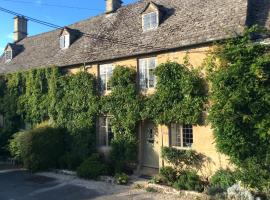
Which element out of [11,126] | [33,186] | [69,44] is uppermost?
[69,44]

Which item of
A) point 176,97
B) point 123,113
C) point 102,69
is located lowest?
point 123,113

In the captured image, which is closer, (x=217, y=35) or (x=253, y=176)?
(x=253, y=176)

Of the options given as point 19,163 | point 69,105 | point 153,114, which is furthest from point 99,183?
point 19,163

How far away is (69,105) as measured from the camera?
21047 mm

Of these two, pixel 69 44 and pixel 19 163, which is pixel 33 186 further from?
pixel 69 44

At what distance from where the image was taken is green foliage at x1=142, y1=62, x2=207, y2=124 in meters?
15.4

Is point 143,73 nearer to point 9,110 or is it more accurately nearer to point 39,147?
point 39,147

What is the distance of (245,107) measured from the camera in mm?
13836

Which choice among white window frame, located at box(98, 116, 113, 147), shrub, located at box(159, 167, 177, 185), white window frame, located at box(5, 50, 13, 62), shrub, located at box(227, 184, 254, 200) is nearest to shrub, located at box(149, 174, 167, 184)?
shrub, located at box(159, 167, 177, 185)

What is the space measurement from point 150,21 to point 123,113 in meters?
5.47

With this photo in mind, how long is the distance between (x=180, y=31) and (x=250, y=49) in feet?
14.4

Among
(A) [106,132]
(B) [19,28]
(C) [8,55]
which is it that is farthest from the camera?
(B) [19,28]

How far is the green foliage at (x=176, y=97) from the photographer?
1543cm

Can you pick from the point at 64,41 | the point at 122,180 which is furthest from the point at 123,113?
the point at 64,41
